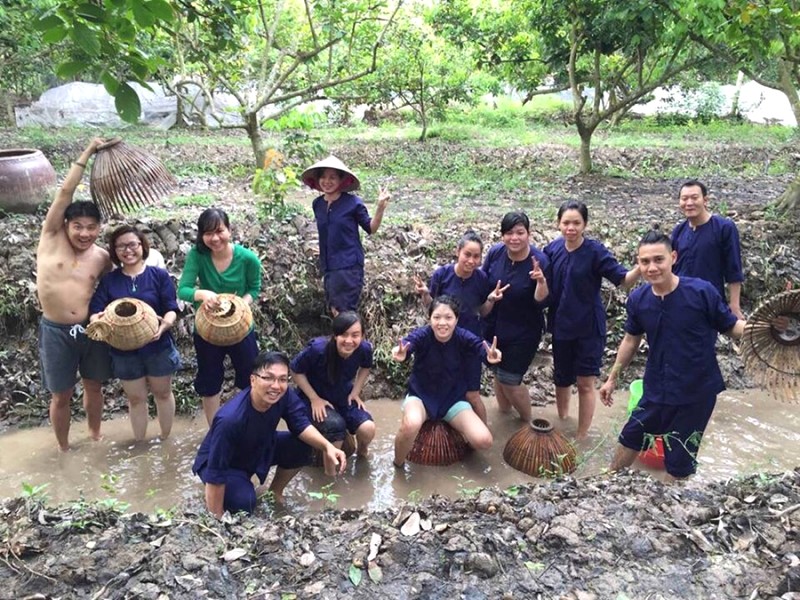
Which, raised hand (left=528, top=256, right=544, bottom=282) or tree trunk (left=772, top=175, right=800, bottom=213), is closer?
raised hand (left=528, top=256, right=544, bottom=282)

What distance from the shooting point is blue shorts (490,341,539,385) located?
4.99 m

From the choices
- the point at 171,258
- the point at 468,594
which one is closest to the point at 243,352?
the point at 171,258

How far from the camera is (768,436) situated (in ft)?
17.4

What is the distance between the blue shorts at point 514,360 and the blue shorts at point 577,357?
0.68ft

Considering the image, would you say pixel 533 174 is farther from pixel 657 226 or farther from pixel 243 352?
pixel 243 352

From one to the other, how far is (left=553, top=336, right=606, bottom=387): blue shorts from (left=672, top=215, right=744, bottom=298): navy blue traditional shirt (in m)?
0.92

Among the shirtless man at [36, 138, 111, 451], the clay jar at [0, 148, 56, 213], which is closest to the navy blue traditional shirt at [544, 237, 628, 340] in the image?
the shirtless man at [36, 138, 111, 451]

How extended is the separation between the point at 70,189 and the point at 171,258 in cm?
243

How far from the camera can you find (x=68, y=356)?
14.9ft

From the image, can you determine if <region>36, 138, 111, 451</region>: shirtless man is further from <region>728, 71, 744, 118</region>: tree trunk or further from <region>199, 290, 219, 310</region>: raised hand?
<region>728, 71, 744, 118</region>: tree trunk

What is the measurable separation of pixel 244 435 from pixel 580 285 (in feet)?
8.50

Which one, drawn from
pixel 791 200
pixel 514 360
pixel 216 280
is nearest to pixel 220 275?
pixel 216 280

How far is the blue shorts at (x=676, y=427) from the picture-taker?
3.95m

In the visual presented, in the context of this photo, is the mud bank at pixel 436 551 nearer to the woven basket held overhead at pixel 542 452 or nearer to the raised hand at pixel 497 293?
the woven basket held overhead at pixel 542 452
